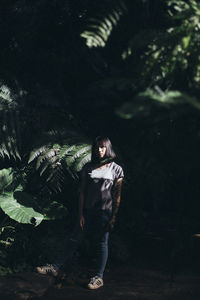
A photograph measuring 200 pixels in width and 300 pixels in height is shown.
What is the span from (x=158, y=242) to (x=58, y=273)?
1688 millimetres

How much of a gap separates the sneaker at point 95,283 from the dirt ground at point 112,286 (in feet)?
0.13

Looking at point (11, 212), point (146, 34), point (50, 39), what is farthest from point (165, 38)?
point (50, 39)

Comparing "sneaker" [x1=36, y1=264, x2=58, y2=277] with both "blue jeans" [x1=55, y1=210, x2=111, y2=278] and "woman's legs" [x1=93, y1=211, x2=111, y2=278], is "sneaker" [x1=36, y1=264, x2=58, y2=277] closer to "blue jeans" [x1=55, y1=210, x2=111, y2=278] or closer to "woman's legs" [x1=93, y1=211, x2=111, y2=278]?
"blue jeans" [x1=55, y1=210, x2=111, y2=278]

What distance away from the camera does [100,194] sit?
3.12m

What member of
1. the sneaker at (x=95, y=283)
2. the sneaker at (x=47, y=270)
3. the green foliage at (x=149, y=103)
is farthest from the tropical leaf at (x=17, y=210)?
the green foliage at (x=149, y=103)

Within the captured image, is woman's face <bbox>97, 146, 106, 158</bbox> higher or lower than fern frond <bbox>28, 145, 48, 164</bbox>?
lower

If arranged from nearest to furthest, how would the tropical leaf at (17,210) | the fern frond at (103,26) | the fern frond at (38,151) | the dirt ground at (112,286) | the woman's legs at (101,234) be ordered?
the fern frond at (103,26)
the dirt ground at (112,286)
the woman's legs at (101,234)
the tropical leaf at (17,210)
the fern frond at (38,151)

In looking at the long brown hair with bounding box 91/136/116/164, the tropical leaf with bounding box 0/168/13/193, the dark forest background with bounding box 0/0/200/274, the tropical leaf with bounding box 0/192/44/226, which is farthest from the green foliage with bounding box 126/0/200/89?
the tropical leaf with bounding box 0/168/13/193

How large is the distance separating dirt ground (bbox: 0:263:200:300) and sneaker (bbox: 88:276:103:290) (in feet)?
0.13

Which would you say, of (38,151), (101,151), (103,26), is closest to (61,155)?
(38,151)

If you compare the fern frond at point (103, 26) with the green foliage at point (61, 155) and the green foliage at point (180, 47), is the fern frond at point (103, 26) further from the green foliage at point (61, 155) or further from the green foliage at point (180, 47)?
the green foliage at point (61, 155)

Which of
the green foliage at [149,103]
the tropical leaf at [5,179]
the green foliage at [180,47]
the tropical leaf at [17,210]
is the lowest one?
the tropical leaf at [17,210]

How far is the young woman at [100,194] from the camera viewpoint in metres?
3.08

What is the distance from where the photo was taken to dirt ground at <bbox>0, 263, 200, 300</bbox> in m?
3.02
